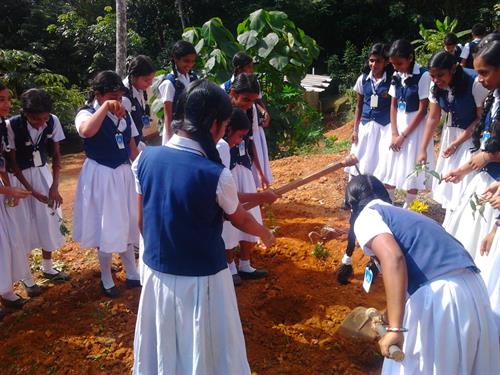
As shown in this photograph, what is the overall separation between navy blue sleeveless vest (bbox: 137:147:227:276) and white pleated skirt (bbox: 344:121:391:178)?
9.79ft

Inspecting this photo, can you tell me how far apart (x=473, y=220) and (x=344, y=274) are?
1.23 meters

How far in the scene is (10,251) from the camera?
3619mm

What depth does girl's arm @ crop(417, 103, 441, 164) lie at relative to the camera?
4.04 metres

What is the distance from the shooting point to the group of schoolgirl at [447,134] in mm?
2762

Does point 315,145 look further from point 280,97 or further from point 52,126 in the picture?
point 52,126

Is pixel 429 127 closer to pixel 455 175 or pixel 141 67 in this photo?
pixel 455 175

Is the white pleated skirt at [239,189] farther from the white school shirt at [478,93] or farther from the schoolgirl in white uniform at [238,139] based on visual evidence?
the white school shirt at [478,93]

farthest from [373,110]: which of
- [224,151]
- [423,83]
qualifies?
[224,151]

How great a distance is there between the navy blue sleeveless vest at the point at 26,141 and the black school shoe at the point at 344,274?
2637 millimetres

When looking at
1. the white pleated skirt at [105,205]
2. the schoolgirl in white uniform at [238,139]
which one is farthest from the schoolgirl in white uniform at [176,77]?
the schoolgirl in white uniform at [238,139]

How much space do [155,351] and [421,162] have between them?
2.94m

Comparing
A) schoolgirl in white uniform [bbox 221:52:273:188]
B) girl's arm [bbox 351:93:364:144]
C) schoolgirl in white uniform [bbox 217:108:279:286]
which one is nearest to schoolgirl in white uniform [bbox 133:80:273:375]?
schoolgirl in white uniform [bbox 217:108:279:286]

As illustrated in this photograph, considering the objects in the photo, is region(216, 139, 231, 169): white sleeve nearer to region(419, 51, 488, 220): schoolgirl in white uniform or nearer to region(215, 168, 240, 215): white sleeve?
region(215, 168, 240, 215): white sleeve

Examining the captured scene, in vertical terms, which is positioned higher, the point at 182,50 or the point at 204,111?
the point at 182,50
